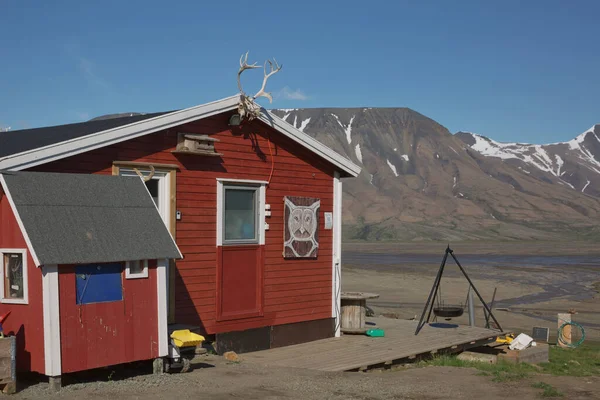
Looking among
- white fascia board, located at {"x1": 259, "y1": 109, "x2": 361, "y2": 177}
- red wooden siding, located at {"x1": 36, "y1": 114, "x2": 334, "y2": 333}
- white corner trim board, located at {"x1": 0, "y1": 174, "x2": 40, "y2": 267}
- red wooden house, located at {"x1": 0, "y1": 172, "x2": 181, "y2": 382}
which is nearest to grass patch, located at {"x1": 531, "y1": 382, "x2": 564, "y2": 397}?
red wooden siding, located at {"x1": 36, "y1": 114, "x2": 334, "y2": 333}

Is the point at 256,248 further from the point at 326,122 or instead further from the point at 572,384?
the point at 326,122

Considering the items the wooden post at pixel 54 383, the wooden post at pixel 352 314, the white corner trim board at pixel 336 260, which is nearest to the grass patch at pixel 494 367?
→ the wooden post at pixel 352 314

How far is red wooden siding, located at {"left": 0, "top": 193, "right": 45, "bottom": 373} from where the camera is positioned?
952 cm

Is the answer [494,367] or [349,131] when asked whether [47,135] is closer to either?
[494,367]

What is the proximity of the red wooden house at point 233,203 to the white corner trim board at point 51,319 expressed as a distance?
77.8 inches

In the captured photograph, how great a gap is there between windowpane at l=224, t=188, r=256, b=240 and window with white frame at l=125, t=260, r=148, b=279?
3.54m

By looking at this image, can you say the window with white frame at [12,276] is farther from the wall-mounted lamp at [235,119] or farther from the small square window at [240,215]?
the wall-mounted lamp at [235,119]

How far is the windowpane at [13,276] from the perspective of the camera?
9.89 m

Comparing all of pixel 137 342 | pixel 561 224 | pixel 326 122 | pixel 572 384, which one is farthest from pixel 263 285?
pixel 326 122

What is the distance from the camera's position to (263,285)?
47.3 ft

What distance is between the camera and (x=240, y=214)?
1423cm

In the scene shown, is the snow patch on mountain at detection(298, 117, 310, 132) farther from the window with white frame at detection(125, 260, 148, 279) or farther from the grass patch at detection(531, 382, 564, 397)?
the window with white frame at detection(125, 260, 148, 279)

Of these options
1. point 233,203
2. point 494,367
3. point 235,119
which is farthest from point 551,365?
point 235,119

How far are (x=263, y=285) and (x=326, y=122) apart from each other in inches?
6114
